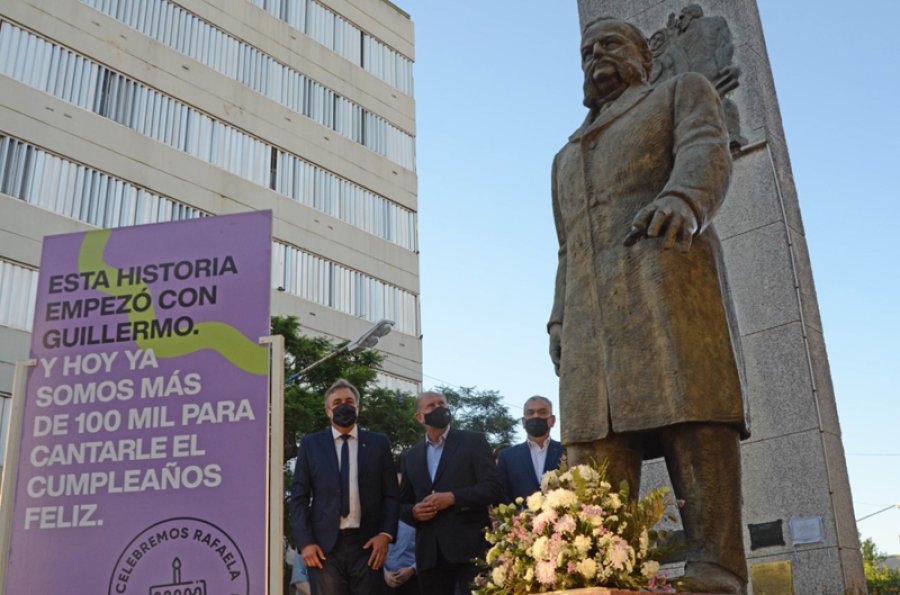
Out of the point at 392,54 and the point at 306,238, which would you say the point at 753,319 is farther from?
the point at 392,54

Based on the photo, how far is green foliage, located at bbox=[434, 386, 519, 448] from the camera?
127 feet

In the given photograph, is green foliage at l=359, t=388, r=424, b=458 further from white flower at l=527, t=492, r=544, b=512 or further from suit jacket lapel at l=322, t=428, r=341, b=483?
white flower at l=527, t=492, r=544, b=512

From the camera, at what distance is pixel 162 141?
3406 centimetres

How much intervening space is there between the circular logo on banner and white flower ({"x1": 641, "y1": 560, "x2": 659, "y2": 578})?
1378 mm

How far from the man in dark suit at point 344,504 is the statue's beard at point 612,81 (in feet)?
9.15

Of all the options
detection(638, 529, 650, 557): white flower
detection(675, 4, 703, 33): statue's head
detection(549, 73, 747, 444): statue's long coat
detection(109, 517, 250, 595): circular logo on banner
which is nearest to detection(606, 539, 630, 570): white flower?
detection(638, 529, 650, 557): white flower

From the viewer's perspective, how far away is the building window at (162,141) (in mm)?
29875

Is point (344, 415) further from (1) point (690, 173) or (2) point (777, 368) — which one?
(1) point (690, 173)

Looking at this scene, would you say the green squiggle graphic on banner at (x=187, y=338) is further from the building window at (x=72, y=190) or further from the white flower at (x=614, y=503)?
the building window at (x=72, y=190)

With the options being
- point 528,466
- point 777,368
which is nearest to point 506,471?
point 528,466

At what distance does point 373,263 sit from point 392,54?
454 inches

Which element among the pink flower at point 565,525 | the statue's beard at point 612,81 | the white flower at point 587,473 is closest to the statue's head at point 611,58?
the statue's beard at point 612,81

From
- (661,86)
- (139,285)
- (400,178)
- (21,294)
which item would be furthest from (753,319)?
(400,178)

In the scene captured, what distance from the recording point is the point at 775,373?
20.8ft
